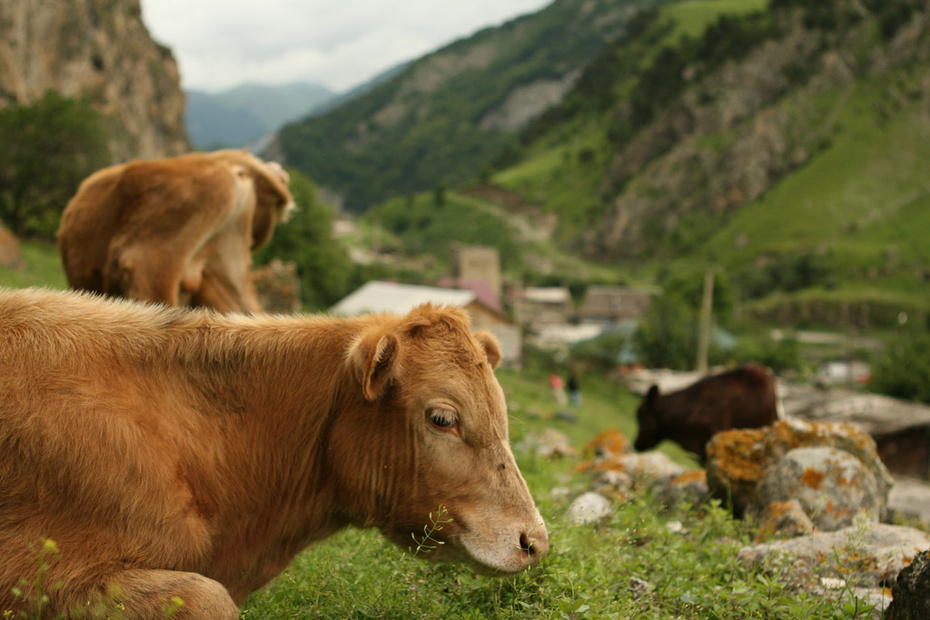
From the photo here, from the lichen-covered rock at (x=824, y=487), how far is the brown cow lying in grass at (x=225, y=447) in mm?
3671

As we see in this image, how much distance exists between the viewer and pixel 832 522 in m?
6.17

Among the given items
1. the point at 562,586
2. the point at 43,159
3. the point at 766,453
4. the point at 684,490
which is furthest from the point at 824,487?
the point at 43,159

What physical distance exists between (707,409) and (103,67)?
67.7 metres

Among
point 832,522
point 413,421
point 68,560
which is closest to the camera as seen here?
point 68,560

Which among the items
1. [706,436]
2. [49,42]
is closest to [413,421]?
[706,436]

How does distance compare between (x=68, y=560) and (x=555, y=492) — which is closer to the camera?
(x=68, y=560)

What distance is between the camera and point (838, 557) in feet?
14.6

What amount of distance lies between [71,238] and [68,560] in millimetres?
4764

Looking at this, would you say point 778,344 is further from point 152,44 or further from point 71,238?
point 152,44

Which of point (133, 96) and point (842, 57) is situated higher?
point (842, 57)

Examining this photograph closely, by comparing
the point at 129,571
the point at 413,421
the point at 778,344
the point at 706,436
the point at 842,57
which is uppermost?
the point at 842,57

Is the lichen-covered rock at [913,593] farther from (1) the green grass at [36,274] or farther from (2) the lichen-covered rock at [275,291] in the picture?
(2) the lichen-covered rock at [275,291]

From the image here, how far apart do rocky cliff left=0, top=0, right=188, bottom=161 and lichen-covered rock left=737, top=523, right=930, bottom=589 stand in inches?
1911

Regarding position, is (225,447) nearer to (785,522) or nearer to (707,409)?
(785,522)
